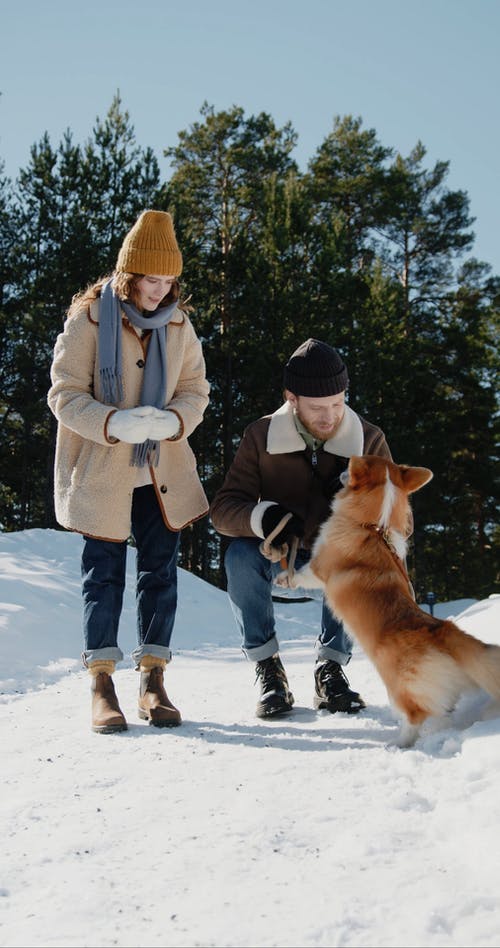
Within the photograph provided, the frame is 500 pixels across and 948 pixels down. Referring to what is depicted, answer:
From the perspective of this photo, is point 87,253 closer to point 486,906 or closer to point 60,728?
point 60,728

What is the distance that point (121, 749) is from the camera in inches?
126

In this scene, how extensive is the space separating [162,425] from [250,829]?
1786 millimetres

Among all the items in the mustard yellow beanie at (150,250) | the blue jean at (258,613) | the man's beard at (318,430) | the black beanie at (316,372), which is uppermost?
the mustard yellow beanie at (150,250)

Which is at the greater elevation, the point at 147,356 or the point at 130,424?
the point at 147,356

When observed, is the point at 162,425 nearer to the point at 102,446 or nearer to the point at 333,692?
the point at 102,446

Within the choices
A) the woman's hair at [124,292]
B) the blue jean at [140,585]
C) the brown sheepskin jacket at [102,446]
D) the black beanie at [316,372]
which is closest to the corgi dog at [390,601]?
the black beanie at [316,372]

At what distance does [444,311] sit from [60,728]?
1001 inches

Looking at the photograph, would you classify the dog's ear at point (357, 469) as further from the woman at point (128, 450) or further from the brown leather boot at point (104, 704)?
the brown leather boot at point (104, 704)

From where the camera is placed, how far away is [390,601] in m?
3.16

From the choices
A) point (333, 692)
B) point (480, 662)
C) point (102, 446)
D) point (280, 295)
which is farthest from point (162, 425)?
point (280, 295)

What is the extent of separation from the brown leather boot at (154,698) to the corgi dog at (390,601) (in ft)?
2.27

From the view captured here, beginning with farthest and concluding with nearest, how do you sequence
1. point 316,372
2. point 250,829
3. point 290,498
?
point 290,498
point 316,372
point 250,829

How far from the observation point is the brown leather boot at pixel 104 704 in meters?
3.45

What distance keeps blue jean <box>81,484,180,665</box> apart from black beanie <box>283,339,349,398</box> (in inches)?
33.2
